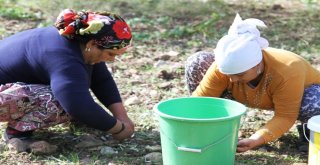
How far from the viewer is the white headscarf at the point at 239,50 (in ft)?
8.53

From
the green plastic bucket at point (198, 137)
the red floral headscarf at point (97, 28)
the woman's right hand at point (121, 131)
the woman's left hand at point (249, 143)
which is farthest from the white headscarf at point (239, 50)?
the woman's right hand at point (121, 131)

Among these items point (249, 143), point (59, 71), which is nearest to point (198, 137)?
point (249, 143)

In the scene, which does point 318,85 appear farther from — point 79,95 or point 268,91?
point 79,95

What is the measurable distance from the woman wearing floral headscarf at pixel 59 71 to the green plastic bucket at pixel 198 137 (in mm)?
406

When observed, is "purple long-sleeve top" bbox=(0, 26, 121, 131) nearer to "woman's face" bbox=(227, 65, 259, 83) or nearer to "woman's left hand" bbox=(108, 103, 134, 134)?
"woman's left hand" bbox=(108, 103, 134, 134)

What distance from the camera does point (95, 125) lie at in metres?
2.77

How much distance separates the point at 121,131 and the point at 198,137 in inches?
26.9

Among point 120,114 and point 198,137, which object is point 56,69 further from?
point 198,137

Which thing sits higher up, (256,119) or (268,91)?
(268,91)

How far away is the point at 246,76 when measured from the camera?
2.70 meters

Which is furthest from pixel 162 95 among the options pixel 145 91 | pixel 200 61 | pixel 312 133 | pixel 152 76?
pixel 312 133

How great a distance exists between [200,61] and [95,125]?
739 millimetres

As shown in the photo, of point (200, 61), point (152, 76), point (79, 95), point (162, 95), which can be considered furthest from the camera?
point (152, 76)

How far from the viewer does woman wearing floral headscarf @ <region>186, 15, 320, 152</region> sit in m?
2.62
